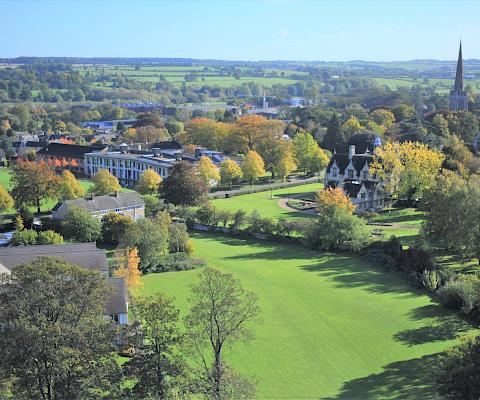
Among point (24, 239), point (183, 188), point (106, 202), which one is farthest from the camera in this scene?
point (183, 188)

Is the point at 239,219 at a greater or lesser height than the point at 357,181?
lesser

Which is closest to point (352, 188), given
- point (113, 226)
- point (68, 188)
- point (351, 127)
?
point (113, 226)

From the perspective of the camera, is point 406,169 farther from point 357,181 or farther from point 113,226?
point 113,226

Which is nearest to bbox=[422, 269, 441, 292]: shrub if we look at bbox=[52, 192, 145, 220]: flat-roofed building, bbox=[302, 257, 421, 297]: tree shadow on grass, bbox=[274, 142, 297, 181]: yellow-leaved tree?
bbox=[302, 257, 421, 297]: tree shadow on grass

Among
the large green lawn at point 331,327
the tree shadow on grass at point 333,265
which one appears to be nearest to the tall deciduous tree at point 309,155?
the tree shadow on grass at point 333,265

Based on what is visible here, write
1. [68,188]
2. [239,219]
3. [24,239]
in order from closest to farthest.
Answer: [24,239]
[239,219]
[68,188]

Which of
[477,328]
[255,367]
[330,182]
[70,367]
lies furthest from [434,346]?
[330,182]

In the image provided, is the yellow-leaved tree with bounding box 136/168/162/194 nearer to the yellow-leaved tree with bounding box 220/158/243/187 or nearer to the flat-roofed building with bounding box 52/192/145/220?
the yellow-leaved tree with bounding box 220/158/243/187

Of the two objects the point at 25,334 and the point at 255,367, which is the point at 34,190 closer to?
the point at 255,367
